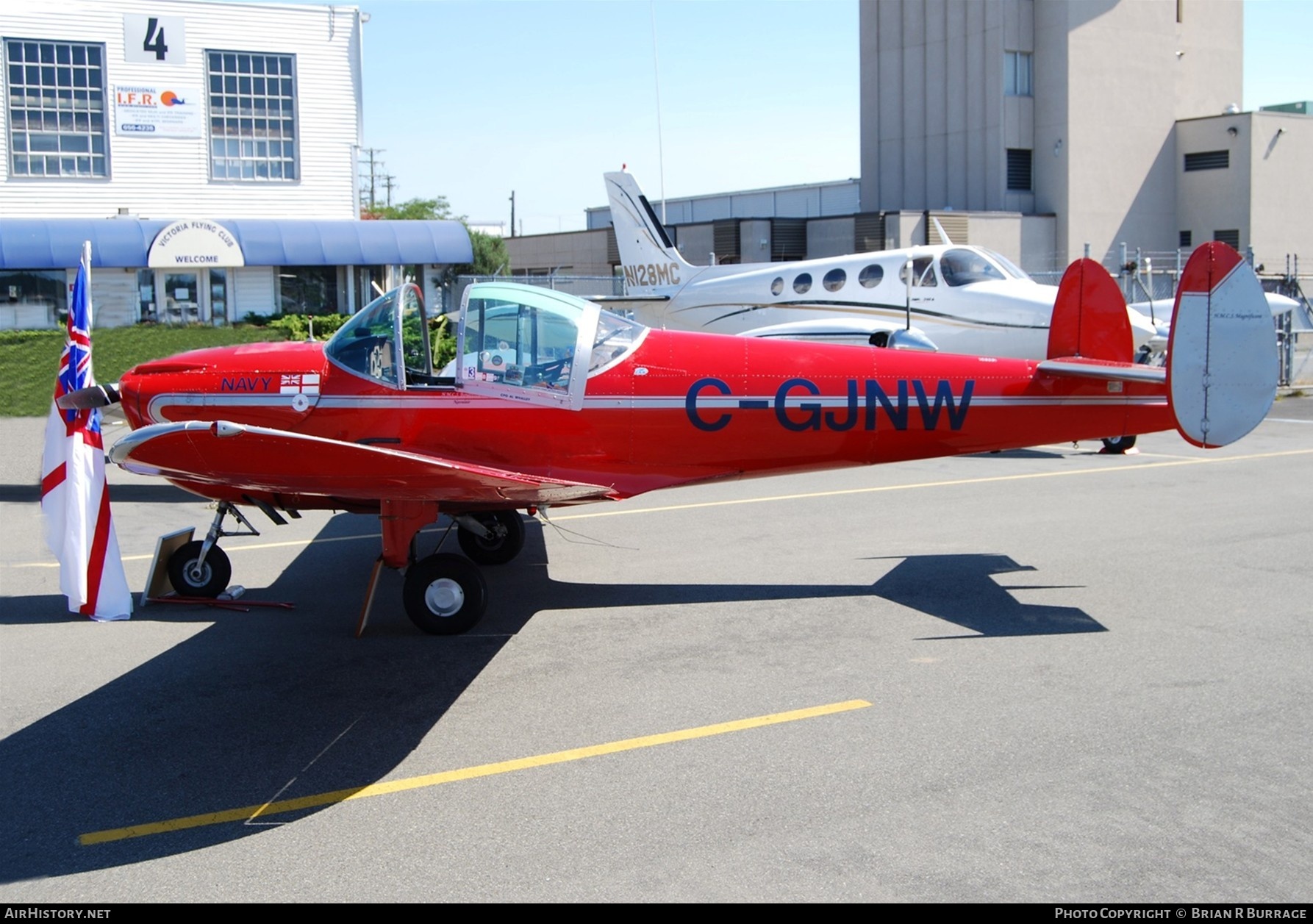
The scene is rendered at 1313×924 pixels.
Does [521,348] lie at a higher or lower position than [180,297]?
lower

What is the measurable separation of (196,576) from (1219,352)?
6.96m

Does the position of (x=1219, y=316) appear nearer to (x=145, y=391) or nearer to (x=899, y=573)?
(x=899, y=573)

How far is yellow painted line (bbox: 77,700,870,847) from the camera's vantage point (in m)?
4.54

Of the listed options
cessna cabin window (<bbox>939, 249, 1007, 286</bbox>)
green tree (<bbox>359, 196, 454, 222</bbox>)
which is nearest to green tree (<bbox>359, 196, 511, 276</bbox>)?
green tree (<bbox>359, 196, 454, 222</bbox>)

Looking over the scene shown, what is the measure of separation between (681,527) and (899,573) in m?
2.42

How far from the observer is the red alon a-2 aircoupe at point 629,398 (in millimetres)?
7262

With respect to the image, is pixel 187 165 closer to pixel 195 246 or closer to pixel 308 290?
pixel 195 246

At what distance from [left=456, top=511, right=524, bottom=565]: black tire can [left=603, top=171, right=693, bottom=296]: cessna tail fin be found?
1442 centimetres

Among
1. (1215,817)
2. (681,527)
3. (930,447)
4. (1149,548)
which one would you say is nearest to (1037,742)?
(1215,817)

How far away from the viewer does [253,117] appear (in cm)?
2992

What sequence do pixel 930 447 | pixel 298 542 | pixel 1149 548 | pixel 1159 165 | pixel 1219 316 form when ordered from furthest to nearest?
pixel 1159 165
pixel 298 542
pixel 1149 548
pixel 930 447
pixel 1219 316

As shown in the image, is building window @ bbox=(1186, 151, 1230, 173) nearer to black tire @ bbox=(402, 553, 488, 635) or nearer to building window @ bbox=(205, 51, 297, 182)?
building window @ bbox=(205, 51, 297, 182)

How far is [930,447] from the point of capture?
800cm

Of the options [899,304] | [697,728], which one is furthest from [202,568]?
[899,304]
